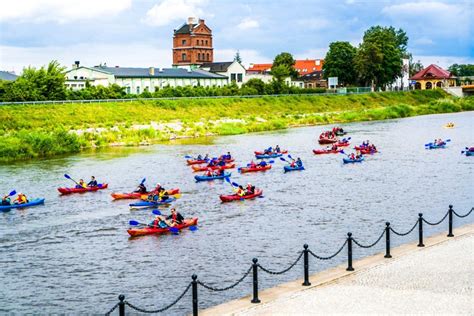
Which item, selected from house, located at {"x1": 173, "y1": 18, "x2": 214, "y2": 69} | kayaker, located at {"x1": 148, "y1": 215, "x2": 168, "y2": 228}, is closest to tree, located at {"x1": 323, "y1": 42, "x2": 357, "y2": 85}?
house, located at {"x1": 173, "y1": 18, "x2": 214, "y2": 69}

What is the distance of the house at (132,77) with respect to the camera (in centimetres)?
10619

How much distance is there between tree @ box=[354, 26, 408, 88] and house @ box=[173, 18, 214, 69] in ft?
110

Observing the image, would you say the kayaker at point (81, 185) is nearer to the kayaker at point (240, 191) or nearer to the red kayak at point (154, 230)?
the kayaker at point (240, 191)

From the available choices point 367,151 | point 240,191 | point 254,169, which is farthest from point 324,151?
point 240,191

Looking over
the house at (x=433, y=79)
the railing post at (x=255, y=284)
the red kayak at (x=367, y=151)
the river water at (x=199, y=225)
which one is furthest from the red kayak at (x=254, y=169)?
the house at (x=433, y=79)

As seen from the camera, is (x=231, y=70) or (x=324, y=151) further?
(x=231, y=70)

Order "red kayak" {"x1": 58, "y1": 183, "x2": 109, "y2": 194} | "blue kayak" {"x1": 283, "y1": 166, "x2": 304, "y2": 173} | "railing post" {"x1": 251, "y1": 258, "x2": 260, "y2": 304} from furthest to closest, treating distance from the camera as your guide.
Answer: "blue kayak" {"x1": 283, "y1": 166, "x2": 304, "y2": 173} → "red kayak" {"x1": 58, "y1": 183, "x2": 109, "y2": 194} → "railing post" {"x1": 251, "y1": 258, "x2": 260, "y2": 304}

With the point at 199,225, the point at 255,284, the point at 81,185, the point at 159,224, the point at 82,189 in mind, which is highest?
the point at 255,284

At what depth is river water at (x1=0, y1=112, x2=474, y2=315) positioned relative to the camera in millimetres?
23234

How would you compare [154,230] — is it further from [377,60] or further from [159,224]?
[377,60]

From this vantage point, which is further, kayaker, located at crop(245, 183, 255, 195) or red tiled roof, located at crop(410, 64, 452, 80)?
red tiled roof, located at crop(410, 64, 452, 80)

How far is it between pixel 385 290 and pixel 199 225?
1514 centimetres

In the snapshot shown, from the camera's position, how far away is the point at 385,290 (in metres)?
18.0

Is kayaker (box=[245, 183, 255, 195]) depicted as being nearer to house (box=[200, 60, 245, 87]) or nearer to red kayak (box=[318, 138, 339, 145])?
red kayak (box=[318, 138, 339, 145])
